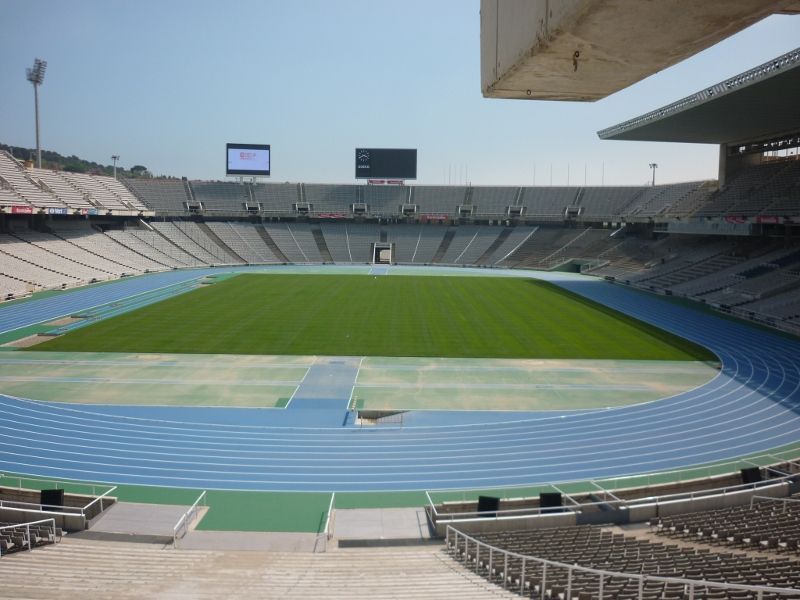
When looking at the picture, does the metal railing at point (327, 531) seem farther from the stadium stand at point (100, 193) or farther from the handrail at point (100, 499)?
the stadium stand at point (100, 193)

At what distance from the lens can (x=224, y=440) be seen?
1692cm

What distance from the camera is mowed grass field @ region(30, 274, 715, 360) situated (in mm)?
27609

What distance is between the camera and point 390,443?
16984 millimetres

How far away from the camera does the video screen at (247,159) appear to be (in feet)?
252

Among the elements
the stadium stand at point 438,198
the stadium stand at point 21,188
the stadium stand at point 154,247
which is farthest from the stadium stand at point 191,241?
the stadium stand at point 438,198

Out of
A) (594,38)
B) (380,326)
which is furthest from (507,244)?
(594,38)

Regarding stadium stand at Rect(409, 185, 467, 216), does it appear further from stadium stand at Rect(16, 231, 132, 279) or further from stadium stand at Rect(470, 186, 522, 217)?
stadium stand at Rect(16, 231, 132, 279)

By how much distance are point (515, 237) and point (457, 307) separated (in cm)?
3813

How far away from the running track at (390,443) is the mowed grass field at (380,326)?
7686 mm

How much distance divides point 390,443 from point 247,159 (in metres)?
66.5

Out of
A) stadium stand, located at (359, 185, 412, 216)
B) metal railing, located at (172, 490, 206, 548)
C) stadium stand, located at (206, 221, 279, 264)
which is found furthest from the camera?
stadium stand, located at (359, 185, 412, 216)

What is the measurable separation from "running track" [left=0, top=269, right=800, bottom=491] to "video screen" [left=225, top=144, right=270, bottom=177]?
60622mm

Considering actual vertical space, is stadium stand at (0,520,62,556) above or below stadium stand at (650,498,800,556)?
below

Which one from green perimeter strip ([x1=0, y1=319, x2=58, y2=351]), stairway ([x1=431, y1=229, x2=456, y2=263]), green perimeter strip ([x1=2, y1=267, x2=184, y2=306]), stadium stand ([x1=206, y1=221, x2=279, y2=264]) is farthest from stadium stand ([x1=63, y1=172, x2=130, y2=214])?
green perimeter strip ([x1=0, y1=319, x2=58, y2=351])
